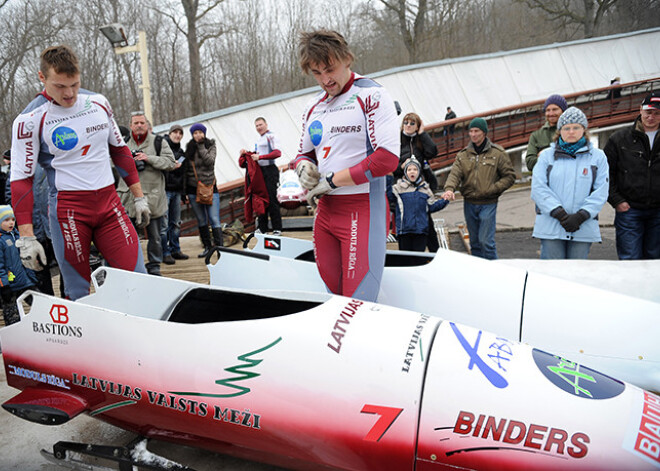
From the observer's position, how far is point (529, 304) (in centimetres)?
254

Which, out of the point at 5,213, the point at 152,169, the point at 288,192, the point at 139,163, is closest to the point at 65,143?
the point at 5,213

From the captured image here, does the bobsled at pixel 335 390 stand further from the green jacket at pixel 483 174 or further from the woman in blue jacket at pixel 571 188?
the green jacket at pixel 483 174

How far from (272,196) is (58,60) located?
366 cm

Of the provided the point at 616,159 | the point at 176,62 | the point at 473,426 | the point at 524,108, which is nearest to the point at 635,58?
the point at 524,108

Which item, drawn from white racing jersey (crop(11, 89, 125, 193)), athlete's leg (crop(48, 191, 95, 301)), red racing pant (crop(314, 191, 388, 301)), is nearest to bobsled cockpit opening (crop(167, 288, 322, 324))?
red racing pant (crop(314, 191, 388, 301))

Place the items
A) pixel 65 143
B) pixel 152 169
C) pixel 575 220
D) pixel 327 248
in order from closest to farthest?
1. pixel 327 248
2. pixel 65 143
3. pixel 575 220
4. pixel 152 169

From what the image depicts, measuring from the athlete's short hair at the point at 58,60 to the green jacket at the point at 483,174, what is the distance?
10.3 ft

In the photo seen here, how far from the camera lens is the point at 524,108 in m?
13.6

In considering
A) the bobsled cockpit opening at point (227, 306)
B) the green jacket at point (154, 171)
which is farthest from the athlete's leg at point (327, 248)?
the green jacket at point (154, 171)

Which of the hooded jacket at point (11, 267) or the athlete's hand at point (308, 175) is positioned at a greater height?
the athlete's hand at point (308, 175)

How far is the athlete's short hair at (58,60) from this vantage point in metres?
2.54

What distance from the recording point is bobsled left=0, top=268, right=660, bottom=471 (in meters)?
1.54

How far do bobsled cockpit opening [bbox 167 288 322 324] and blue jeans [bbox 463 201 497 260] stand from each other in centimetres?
274

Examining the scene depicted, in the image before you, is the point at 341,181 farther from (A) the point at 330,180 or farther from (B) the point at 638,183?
(B) the point at 638,183
